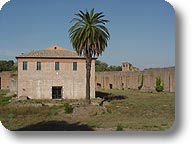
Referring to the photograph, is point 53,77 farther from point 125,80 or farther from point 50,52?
point 125,80

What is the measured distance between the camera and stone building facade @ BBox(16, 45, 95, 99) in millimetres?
14977

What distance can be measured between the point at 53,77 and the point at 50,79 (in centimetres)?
18

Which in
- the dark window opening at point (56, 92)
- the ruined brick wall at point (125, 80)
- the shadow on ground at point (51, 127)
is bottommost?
the shadow on ground at point (51, 127)

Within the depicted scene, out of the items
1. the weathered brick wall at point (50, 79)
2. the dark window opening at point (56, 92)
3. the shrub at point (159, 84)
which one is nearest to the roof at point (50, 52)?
the weathered brick wall at point (50, 79)

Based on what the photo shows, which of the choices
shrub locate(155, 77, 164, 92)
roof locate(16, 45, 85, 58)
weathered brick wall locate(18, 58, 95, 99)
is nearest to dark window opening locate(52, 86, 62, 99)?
weathered brick wall locate(18, 58, 95, 99)

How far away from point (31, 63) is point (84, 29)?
Answer: 6.65 m

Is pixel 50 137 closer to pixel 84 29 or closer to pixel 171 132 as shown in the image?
pixel 171 132

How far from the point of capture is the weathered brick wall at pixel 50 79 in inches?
589

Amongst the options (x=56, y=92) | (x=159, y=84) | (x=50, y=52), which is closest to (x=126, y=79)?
(x=159, y=84)

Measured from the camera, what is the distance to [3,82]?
28.5 m

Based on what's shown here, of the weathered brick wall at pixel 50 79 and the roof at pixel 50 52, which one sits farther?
the weathered brick wall at pixel 50 79

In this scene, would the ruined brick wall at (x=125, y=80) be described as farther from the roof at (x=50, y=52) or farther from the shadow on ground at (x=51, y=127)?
the shadow on ground at (x=51, y=127)

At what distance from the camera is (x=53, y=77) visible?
15422mm

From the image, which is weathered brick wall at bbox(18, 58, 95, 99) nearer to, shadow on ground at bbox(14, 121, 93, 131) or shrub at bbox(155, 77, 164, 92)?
shrub at bbox(155, 77, 164, 92)
